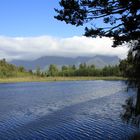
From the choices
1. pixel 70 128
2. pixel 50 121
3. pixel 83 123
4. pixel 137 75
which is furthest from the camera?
pixel 50 121

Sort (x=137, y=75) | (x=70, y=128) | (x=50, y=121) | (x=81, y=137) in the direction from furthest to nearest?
(x=50, y=121)
(x=70, y=128)
(x=81, y=137)
(x=137, y=75)

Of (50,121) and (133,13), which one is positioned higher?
(133,13)

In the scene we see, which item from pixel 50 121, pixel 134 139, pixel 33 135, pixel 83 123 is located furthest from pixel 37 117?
pixel 134 139

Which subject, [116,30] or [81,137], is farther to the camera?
[81,137]

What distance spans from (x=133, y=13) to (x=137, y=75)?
404 centimetres

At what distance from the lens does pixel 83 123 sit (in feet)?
113

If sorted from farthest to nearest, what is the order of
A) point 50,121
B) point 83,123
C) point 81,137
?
point 50,121 < point 83,123 < point 81,137

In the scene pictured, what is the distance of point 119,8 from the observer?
2195cm

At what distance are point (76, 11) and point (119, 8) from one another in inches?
98.8

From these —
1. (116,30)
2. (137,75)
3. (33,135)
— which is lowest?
(33,135)

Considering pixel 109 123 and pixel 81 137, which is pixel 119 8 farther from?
pixel 109 123

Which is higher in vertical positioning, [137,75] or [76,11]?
[76,11]

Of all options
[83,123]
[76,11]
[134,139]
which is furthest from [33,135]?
[76,11]

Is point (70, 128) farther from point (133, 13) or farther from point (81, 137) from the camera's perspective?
point (133, 13)
